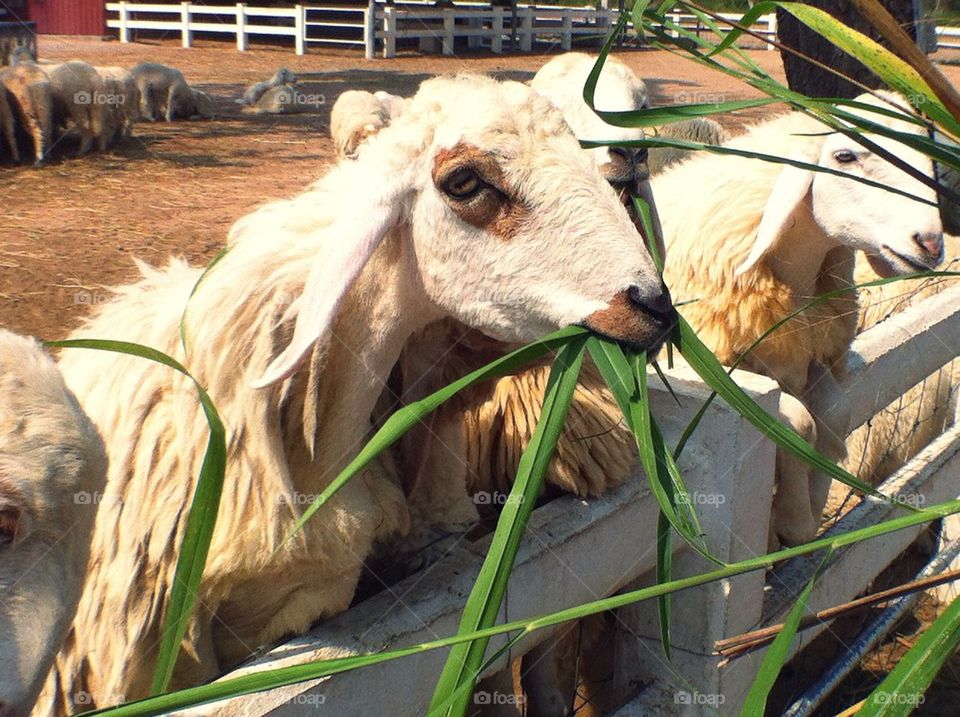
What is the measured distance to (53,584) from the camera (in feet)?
5.96

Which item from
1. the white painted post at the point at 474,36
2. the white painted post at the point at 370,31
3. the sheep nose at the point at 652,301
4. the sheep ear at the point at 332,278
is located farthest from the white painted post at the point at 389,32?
the sheep nose at the point at 652,301

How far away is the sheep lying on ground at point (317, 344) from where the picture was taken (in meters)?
2.25

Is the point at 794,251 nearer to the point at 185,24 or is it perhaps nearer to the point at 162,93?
the point at 162,93

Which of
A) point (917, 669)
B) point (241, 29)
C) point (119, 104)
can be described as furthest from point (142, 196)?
point (241, 29)

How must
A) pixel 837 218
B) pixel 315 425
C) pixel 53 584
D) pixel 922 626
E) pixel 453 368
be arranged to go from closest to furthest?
pixel 53 584, pixel 315 425, pixel 453 368, pixel 837 218, pixel 922 626

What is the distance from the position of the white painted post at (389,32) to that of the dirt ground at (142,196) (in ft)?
16.6

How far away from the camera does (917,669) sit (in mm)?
1277

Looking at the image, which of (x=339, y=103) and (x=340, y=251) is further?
(x=339, y=103)

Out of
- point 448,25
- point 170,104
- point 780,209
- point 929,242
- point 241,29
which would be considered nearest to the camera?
point 929,242

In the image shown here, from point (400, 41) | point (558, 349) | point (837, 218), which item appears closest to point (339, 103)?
point (837, 218)

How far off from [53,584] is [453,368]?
3.50ft

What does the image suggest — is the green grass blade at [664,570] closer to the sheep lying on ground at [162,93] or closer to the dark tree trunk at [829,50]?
the dark tree trunk at [829,50]

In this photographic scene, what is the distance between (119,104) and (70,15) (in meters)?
13.9

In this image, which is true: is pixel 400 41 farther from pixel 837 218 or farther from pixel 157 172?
pixel 837 218
